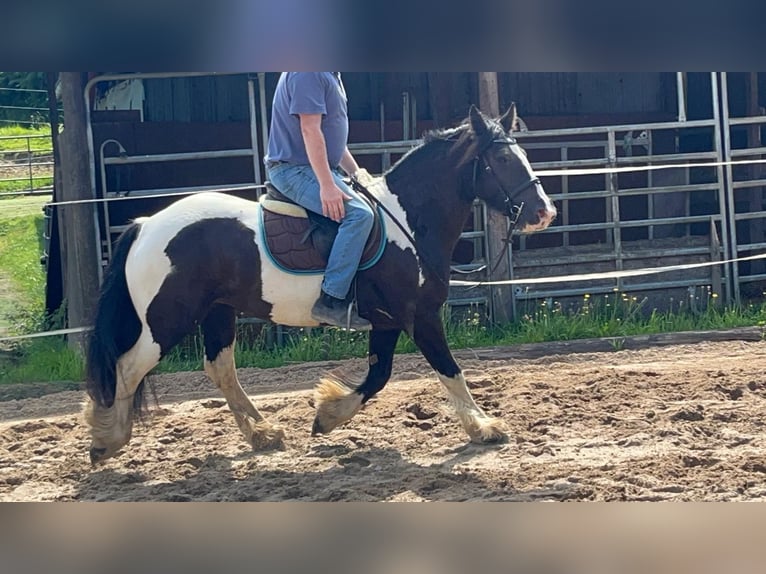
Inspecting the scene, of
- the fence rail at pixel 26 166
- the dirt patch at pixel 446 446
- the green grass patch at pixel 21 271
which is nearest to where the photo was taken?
the dirt patch at pixel 446 446

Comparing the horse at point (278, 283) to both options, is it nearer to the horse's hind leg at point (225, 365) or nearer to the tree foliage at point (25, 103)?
the horse's hind leg at point (225, 365)

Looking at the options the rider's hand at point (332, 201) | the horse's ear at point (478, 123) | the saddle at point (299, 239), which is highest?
the horse's ear at point (478, 123)

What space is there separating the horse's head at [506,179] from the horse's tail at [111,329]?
1872 millimetres

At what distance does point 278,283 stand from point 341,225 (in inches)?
18.0

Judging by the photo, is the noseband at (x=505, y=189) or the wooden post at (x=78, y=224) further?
the wooden post at (x=78, y=224)

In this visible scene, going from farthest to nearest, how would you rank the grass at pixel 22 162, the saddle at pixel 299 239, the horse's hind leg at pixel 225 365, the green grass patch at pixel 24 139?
the grass at pixel 22 162 → the green grass patch at pixel 24 139 → the horse's hind leg at pixel 225 365 → the saddle at pixel 299 239

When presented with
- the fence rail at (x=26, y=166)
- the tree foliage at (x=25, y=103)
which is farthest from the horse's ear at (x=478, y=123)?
the fence rail at (x=26, y=166)

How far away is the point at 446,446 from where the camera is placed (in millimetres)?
5152

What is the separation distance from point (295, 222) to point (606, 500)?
2.12m

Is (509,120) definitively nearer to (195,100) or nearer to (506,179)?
(506,179)

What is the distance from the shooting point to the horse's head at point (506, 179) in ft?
16.6

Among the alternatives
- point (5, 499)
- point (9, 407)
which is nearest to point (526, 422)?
point (5, 499)

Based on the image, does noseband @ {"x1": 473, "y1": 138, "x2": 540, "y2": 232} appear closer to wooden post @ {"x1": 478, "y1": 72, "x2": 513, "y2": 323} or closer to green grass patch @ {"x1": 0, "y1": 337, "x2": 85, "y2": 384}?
wooden post @ {"x1": 478, "y1": 72, "x2": 513, "y2": 323}
